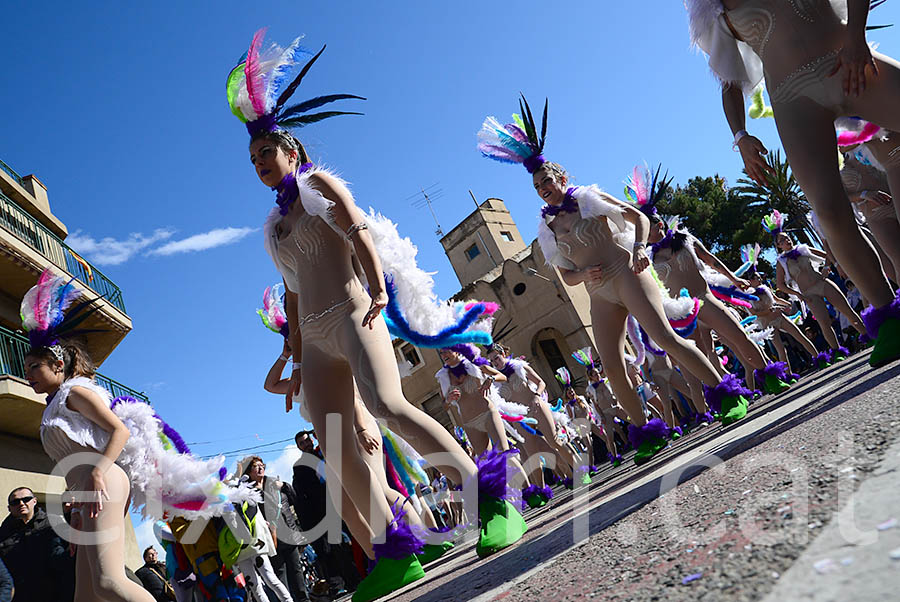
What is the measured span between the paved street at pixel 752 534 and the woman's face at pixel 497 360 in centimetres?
741

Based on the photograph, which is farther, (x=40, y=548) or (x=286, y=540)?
(x=286, y=540)

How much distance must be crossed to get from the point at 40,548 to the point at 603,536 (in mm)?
4735

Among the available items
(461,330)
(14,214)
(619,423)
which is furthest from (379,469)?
(14,214)

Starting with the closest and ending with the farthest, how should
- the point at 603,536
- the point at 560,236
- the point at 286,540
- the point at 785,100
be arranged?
the point at 603,536 < the point at 785,100 < the point at 560,236 < the point at 286,540

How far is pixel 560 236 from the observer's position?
5391mm

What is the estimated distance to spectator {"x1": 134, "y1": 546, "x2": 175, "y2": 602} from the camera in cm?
739

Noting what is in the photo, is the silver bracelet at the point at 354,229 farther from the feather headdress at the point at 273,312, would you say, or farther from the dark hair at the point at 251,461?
the dark hair at the point at 251,461

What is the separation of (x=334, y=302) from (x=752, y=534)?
237cm

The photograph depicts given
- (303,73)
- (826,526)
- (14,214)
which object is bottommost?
(826,526)

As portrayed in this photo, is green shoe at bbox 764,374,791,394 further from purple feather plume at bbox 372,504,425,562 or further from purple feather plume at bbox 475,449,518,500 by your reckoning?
purple feather plume at bbox 372,504,425,562

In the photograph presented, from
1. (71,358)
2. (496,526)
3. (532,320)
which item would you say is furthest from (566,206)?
(532,320)

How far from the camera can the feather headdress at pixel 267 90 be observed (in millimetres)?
3652

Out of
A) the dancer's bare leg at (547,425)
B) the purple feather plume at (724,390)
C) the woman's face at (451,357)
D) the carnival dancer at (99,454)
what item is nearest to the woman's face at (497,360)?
the dancer's bare leg at (547,425)

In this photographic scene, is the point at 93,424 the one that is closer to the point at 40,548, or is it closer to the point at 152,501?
the point at 152,501
